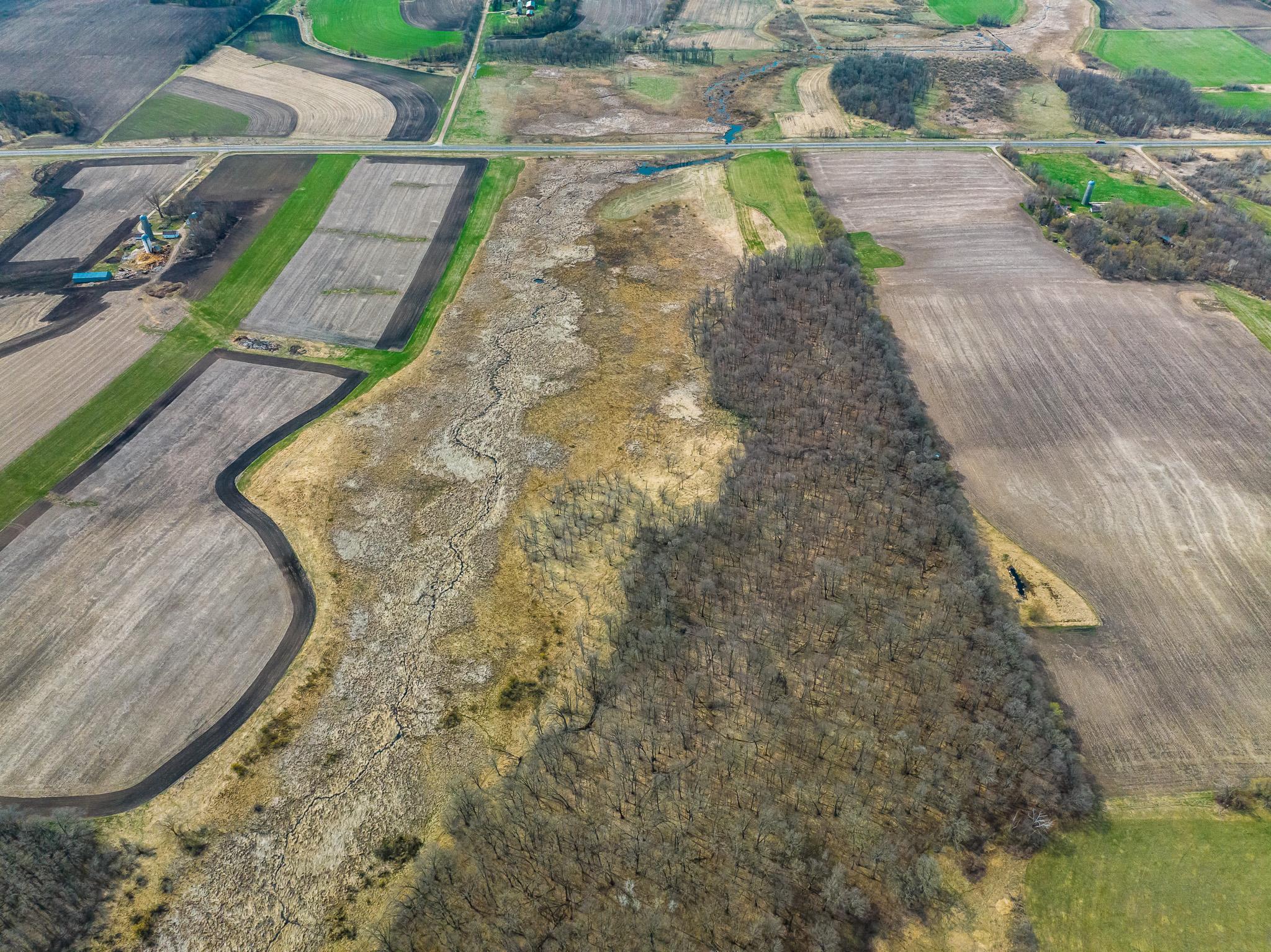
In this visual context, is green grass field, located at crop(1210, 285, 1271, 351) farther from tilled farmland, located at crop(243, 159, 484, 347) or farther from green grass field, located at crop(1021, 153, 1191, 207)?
tilled farmland, located at crop(243, 159, 484, 347)

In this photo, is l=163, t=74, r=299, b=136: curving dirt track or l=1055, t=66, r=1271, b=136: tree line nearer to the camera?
l=163, t=74, r=299, b=136: curving dirt track

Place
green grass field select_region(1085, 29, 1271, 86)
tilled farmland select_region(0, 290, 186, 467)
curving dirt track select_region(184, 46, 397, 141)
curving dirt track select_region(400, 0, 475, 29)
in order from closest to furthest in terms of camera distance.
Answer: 1. tilled farmland select_region(0, 290, 186, 467)
2. curving dirt track select_region(184, 46, 397, 141)
3. green grass field select_region(1085, 29, 1271, 86)
4. curving dirt track select_region(400, 0, 475, 29)

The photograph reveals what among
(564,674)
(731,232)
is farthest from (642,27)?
(564,674)

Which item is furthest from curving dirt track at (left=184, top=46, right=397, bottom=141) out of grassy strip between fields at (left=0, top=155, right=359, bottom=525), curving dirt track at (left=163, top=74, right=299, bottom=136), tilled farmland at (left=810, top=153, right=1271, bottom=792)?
tilled farmland at (left=810, top=153, right=1271, bottom=792)

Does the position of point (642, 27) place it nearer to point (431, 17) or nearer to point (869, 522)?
point (431, 17)

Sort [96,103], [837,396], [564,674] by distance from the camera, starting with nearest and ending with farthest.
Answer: [564,674], [837,396], [96,103]

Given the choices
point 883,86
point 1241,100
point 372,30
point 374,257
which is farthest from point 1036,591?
point 372,30
